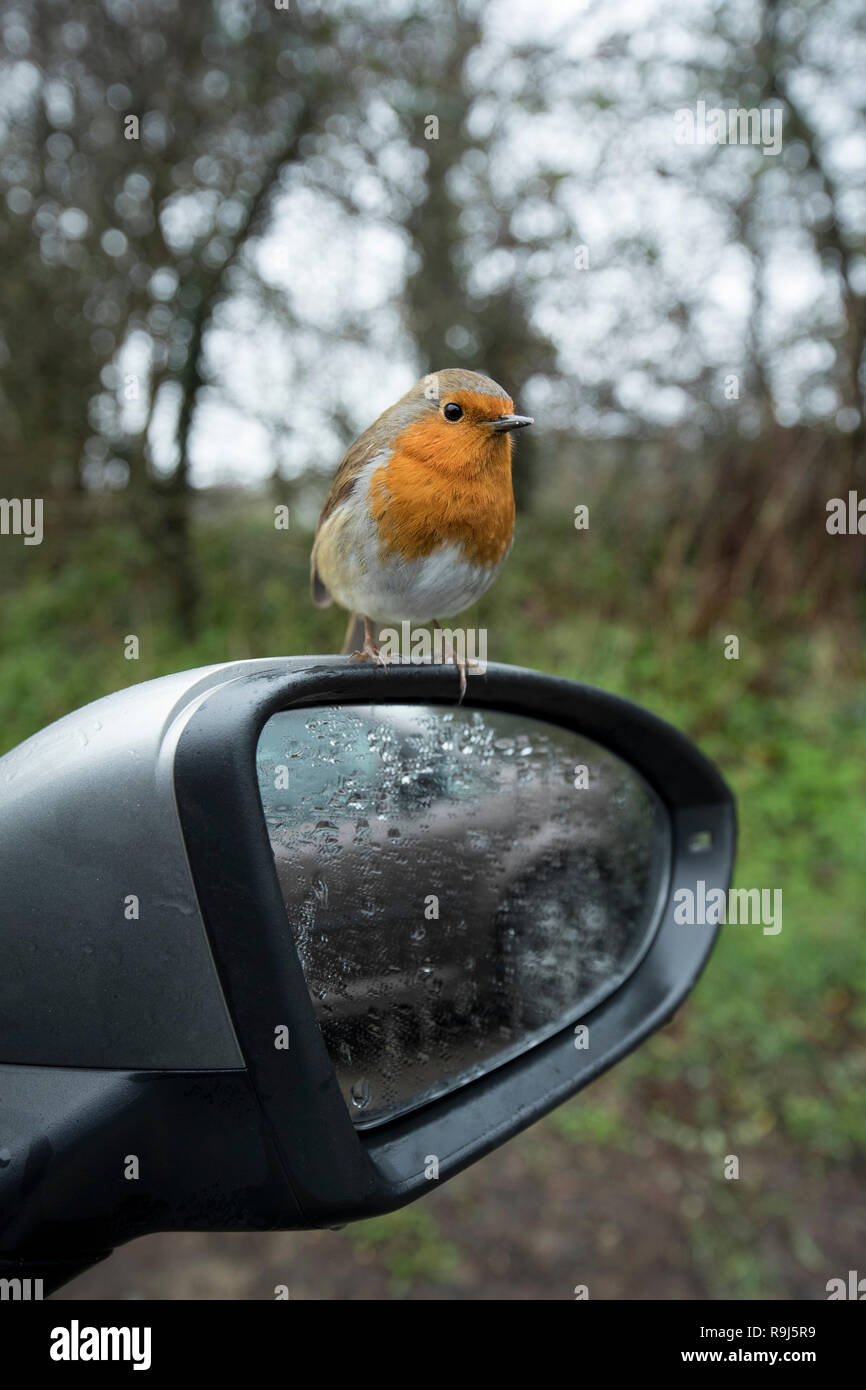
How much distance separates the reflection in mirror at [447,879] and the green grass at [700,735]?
2.18 m

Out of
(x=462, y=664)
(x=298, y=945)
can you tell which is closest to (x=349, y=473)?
(x=462, y=664)

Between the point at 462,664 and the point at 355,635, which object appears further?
the point at 355,635

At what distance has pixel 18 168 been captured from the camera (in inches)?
372

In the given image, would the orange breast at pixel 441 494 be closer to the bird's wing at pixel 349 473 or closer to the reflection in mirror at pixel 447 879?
the bird's wing at pixel 349 473

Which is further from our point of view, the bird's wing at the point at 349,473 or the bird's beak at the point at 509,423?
the bird's wing at the point at 349,473

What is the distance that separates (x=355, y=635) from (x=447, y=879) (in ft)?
3.59

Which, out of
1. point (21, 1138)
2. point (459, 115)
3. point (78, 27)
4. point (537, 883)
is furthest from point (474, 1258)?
point (78, 27)

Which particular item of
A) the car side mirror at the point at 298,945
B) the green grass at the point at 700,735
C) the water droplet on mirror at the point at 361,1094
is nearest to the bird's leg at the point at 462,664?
the car side mirror at the point at 298,945

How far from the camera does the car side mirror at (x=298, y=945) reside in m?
0.89

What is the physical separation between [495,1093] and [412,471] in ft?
4.24

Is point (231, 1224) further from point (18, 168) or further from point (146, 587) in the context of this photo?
point (18, 168)

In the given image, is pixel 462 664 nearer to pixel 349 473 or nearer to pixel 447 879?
pixel 447 879

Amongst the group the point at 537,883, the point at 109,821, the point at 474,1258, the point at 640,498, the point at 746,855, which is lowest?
the point at 474,1258

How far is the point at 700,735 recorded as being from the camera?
8.18m
